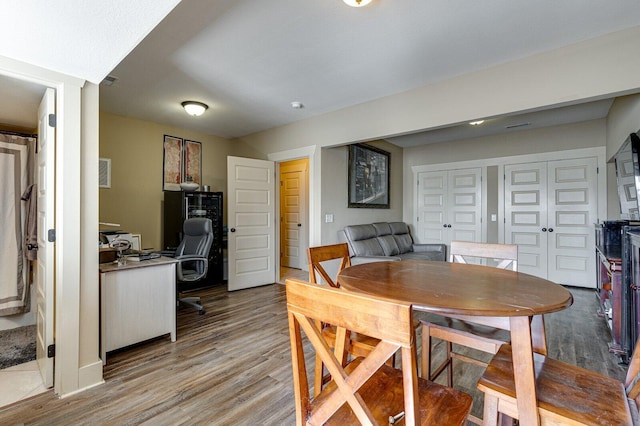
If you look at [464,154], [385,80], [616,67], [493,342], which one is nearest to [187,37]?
[385,80]

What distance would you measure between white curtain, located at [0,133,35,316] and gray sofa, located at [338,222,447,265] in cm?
359

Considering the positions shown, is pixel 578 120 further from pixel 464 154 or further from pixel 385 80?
pixel 385 80

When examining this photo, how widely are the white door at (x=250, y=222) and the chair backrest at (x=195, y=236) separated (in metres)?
0.58

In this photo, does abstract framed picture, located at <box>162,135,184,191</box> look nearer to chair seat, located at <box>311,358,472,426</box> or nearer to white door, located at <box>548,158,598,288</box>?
chair seat, located at <box>311,358,472,426</box>

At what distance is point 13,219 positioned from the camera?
9.26 ft

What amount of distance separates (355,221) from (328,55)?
8.89ft

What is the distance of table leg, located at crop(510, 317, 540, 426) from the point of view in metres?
0.95

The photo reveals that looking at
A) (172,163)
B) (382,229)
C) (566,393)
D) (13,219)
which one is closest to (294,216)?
(382,229)

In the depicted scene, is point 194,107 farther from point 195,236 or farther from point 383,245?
point 383,245

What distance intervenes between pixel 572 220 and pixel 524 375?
4.71m

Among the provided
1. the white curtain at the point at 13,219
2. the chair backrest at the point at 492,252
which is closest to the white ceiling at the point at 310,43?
the white curtain at the point at 13,219

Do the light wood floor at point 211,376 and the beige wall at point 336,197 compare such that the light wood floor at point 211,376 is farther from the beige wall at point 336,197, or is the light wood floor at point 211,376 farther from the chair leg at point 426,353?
the beige wall at point 336,197

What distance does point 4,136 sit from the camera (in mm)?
2783

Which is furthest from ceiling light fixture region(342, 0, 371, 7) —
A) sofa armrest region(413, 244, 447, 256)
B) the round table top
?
sofa armrest region(413, 244, 447, 256)
